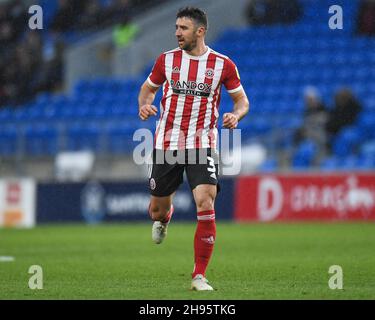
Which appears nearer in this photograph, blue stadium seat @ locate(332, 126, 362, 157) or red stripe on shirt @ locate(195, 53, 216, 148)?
red stripe on shirt @ locate(195, 53, 216, 148)

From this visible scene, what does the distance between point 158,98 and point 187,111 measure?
48.4 ft

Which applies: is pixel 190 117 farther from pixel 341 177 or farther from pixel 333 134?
pixel 333 134

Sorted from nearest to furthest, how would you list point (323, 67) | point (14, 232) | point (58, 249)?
point (58, 249), point (14, 232), point (323, 67)

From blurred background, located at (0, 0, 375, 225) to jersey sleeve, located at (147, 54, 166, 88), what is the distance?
33.9ft

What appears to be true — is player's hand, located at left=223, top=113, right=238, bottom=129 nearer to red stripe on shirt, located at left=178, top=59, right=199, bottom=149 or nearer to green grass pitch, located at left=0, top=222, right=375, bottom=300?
red stripe on shirt, located at left=178, top=59, right=199, bottom=149

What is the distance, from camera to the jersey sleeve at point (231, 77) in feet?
29.2

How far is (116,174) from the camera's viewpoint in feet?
69.3

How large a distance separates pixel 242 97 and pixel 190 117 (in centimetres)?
51

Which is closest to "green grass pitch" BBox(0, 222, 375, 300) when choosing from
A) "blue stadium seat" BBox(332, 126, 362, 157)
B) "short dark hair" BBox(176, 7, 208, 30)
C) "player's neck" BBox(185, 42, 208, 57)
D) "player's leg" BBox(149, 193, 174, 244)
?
"player's leg" BBox(149, 193, 174, 244)

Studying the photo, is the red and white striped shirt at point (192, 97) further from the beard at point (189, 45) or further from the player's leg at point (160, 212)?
the player's leg at point (160, 212)

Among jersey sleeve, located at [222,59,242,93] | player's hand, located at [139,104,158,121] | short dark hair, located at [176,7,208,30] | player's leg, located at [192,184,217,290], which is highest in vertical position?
short dark hair, located at [176,7,208,30]

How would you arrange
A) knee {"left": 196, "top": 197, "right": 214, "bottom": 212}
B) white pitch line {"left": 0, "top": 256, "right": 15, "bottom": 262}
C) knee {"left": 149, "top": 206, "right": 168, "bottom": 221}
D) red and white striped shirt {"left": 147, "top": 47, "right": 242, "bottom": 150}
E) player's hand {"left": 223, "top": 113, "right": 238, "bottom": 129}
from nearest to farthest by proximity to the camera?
player's hand {"left": 223, "top": 113, "right": 238, "bottom": 129} → knee {"left": 196, "top": 197, "right": 214, "bottom": 212} → red and white striped shirt {"left": 147, "top": 47, "right": 242, "bottom": 150} → knee {"left": 149, "top": 206, "right": 168, "bottom": 221} → white pitch line {"left": 0, "top": 256, "right": 15, "bottom": 262}

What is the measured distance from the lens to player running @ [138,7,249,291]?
8.62m
